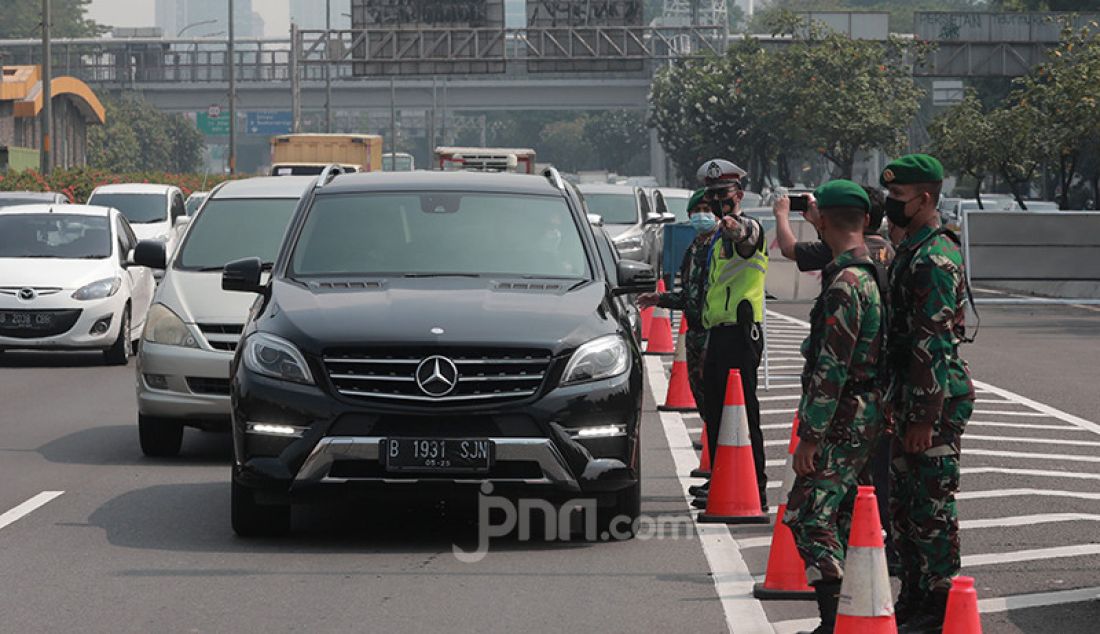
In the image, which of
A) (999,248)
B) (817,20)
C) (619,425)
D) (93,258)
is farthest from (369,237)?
(817,20)

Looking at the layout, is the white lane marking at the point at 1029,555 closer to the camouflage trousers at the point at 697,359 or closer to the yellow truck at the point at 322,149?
the camouflage trousers at the point at 697,359

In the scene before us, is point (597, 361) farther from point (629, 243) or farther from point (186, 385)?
point (629, 243)

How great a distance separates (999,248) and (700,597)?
2473 centimetres

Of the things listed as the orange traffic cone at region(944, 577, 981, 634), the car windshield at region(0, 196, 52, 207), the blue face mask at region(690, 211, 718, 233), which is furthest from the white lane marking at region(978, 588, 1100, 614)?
the car windshield at region(0, 196, 52, 207)

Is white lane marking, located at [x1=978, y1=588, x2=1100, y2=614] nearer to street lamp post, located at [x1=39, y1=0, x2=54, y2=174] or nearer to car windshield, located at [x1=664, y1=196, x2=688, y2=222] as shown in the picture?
car windshield, located at [x1=664, y1=196, x2=688, y2=222]

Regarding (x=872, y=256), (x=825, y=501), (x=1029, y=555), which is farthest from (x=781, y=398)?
(x=825, y=501)

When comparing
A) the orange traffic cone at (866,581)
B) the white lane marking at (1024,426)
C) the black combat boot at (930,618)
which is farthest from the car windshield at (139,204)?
the orange traffic cone at (866,581)

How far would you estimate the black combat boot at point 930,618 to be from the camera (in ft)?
23.6

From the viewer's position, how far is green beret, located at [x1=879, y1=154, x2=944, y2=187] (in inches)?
284

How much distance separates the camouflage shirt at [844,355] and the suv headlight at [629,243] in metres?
23.7

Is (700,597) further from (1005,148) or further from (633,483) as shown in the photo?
(1005,148)

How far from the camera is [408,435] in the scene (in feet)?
29.6

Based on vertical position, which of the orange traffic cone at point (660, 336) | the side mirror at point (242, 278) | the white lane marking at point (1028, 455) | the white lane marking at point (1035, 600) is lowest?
the orange traffic cone at point (660, 336)

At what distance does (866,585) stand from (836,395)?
69 cm
